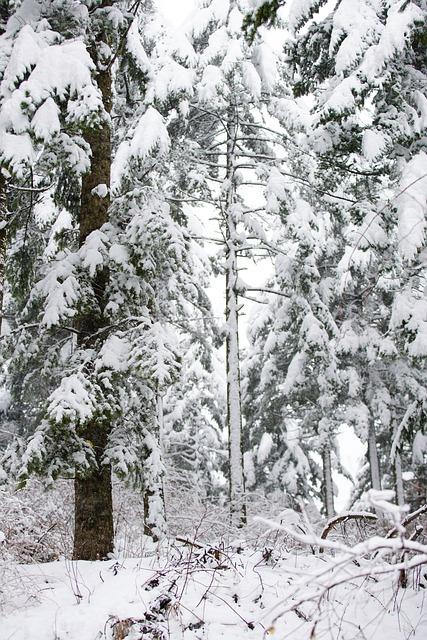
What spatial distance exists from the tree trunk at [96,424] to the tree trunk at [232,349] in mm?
5449

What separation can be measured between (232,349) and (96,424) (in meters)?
6.71

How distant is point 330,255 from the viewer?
16.7 metres

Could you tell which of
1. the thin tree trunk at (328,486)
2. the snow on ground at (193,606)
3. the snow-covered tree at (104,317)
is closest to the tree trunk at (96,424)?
the snow-covered tree at (104,317)

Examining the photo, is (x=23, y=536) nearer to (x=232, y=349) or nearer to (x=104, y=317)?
(x=104, y=317)

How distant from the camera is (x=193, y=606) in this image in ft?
12.6

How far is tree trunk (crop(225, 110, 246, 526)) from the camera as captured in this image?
11.8m

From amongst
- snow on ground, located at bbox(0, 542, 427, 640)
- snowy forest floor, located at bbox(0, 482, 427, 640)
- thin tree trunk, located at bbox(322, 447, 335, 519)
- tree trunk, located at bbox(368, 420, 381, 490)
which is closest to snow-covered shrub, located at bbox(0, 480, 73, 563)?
snowy forest floor, located at bbox(0, 482, 427, 640)

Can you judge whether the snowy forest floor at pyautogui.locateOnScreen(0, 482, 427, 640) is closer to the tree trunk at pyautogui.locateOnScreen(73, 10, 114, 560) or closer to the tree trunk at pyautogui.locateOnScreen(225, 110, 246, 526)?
the tree trunk at pyautogui.locateOnScreen(73, 10, 114, 560)

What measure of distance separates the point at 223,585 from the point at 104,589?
2.96 feet

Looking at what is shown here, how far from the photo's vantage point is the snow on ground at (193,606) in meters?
3.47

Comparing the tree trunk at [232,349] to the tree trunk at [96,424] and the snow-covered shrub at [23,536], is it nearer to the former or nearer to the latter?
the snow-covered shrub at [23,536]

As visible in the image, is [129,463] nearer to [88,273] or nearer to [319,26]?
[88,273]

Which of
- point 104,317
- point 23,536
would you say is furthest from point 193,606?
point 104,317

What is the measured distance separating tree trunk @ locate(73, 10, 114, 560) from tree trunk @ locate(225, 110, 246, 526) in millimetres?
5449
